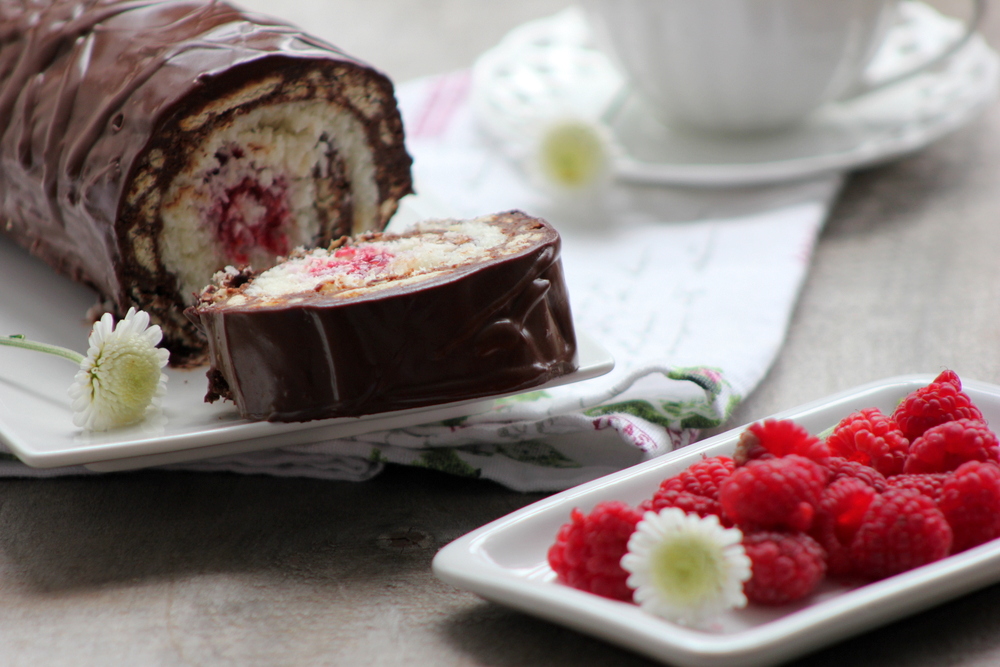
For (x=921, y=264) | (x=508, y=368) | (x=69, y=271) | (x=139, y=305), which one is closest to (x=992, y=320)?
(x=921, y=264)

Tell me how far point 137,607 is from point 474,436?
0.45m

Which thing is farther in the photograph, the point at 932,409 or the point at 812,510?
the point at 932,409

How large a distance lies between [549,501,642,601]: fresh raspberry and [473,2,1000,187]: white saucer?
1.33 m

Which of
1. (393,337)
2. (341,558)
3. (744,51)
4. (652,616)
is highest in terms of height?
(744,51)

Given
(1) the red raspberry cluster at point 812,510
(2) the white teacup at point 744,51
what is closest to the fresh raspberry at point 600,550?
(1) the red raspberry cluster at point 812,510

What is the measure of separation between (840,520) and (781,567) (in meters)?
0.11

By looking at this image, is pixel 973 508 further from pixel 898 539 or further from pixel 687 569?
pixel 687 569

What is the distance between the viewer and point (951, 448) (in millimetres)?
1121

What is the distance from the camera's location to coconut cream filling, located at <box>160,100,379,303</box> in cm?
157

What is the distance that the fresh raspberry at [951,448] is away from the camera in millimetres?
1118

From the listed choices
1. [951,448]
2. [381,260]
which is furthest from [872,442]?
[381,260]

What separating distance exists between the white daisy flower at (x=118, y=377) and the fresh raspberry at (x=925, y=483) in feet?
2.85

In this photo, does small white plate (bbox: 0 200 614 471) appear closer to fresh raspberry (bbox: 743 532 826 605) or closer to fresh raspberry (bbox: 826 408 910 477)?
fresh raspberry (bbox: 826 408 910 477)

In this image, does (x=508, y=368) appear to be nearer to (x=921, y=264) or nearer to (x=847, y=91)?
(x=921, y=264)
